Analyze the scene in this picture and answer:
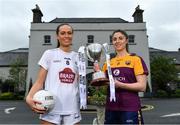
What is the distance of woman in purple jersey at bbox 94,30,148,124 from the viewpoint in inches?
130

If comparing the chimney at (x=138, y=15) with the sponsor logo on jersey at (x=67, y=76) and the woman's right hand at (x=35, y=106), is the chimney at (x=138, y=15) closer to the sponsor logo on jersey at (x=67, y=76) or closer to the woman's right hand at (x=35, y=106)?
the sponsor logo on jersey at (x=67, y=76)

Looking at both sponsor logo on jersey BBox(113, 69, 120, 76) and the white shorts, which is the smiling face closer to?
sponsor logo on jersey BBox(113, 69, 120, 76)

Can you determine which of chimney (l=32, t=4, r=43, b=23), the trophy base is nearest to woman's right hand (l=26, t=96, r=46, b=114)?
the trophy base

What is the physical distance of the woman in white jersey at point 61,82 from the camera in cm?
327

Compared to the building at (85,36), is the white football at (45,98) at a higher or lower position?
lower

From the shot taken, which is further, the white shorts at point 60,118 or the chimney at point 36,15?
the chimney at point 36,15

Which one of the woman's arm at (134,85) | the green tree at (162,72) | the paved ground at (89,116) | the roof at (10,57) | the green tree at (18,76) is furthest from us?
the roof at (10,57)

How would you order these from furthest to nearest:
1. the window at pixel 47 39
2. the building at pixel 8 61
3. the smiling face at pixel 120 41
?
the building at pixel 8 61 → the window at pixel 47 39 → the smiling face at pixel 120 41

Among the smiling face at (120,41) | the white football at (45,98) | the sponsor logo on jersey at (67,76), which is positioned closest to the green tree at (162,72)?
the smiling face at (120,41)

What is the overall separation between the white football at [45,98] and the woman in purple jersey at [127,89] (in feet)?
1.99

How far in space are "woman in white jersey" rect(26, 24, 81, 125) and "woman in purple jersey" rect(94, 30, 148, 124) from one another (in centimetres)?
33

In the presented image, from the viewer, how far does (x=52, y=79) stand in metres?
3.31

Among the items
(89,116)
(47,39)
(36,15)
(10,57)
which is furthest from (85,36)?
(89,116)

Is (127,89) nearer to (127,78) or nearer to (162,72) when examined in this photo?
(127,78)
